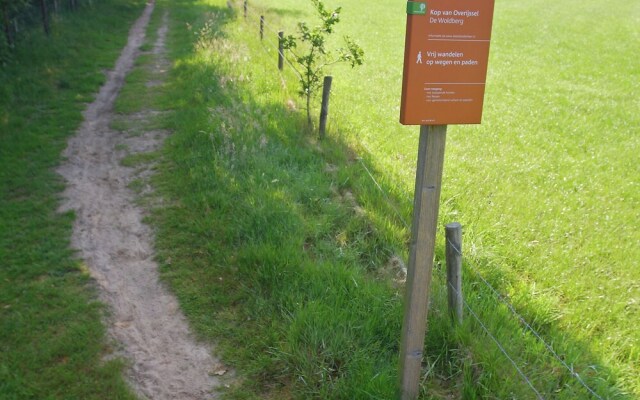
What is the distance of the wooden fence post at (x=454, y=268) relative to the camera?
384 cm

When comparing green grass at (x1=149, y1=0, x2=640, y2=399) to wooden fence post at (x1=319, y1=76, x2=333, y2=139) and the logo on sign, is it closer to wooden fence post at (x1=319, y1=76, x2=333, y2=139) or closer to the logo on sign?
wooden fence post at (x1=319, y1=76, x2=333, y2=139)

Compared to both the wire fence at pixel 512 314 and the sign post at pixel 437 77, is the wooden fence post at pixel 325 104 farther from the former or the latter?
the sign post at pixel 437 77

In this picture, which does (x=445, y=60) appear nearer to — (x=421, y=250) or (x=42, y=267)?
(x=421, y=250)

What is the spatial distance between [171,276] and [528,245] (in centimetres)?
395

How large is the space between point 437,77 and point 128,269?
4.00 metres

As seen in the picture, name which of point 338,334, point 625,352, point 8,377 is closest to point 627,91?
point 625,352

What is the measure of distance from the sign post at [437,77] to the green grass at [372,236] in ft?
4.23

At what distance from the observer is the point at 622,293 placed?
5.28m

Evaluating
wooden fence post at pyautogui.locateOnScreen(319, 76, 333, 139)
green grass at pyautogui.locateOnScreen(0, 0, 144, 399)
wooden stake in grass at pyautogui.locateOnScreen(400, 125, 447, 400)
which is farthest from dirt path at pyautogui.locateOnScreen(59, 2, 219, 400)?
wooden fence post at pyautogui.locateOnScreen(319, 76, 333, 139)

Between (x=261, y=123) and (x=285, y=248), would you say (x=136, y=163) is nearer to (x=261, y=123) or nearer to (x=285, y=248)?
(x=261, y=123)

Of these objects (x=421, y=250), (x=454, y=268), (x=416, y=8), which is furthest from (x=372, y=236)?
(x=416, y=8)

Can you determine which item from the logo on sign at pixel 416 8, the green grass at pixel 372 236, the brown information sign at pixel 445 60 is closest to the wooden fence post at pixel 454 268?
the green grass at pixel 372 236

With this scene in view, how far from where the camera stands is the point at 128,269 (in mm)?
5625

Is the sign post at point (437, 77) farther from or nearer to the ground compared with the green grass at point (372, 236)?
farther from the ground
